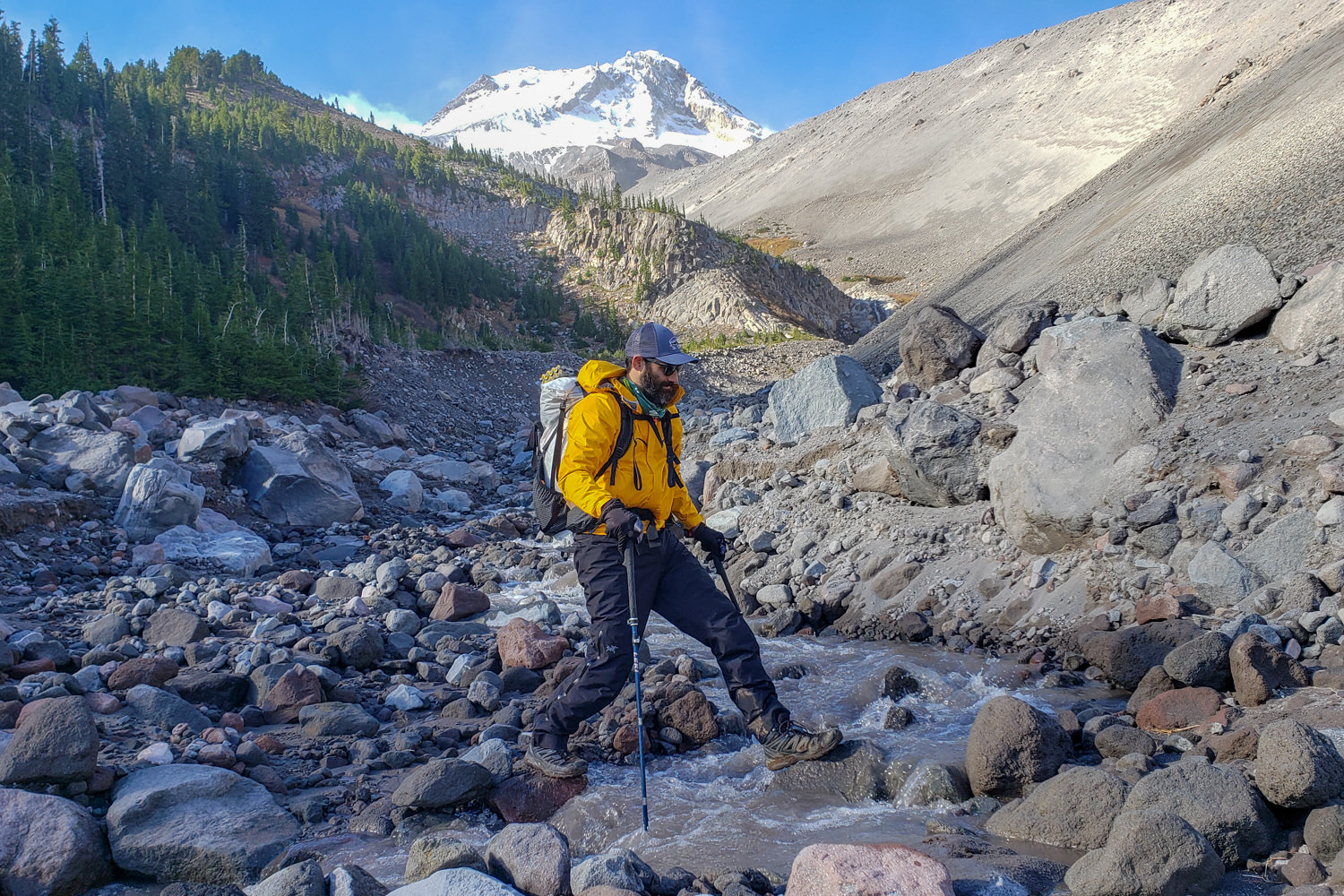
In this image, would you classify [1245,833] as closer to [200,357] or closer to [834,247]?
[200,357]

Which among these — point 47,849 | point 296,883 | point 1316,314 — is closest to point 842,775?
point 296,883

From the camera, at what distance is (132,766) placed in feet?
14.6

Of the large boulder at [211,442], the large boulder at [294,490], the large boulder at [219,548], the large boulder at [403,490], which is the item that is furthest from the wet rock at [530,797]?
the large boulder at [403,490]

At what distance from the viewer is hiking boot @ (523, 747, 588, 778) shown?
456cm

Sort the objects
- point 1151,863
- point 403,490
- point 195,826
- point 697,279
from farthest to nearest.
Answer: point 697,279, point 403,490, point 195,826, point 1151,863

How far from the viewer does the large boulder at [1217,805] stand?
133 inches

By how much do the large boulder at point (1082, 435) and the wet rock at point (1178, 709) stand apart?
2.64m

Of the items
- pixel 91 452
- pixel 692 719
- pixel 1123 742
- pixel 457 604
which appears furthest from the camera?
pixel 91 452

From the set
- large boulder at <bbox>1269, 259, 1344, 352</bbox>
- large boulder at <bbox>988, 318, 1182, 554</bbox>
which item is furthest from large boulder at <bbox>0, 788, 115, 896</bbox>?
large boulder at <bbox>1269, 259, 1344, 352</bbox>

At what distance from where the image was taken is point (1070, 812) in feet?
12.2

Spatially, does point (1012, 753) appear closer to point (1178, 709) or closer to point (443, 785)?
point (1178, 709)

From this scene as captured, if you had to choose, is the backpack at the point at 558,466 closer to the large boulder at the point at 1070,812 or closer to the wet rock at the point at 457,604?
the large boulder at the point at 1070,812

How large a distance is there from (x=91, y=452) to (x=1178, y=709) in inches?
479

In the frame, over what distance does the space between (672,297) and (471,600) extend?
38630 mm
